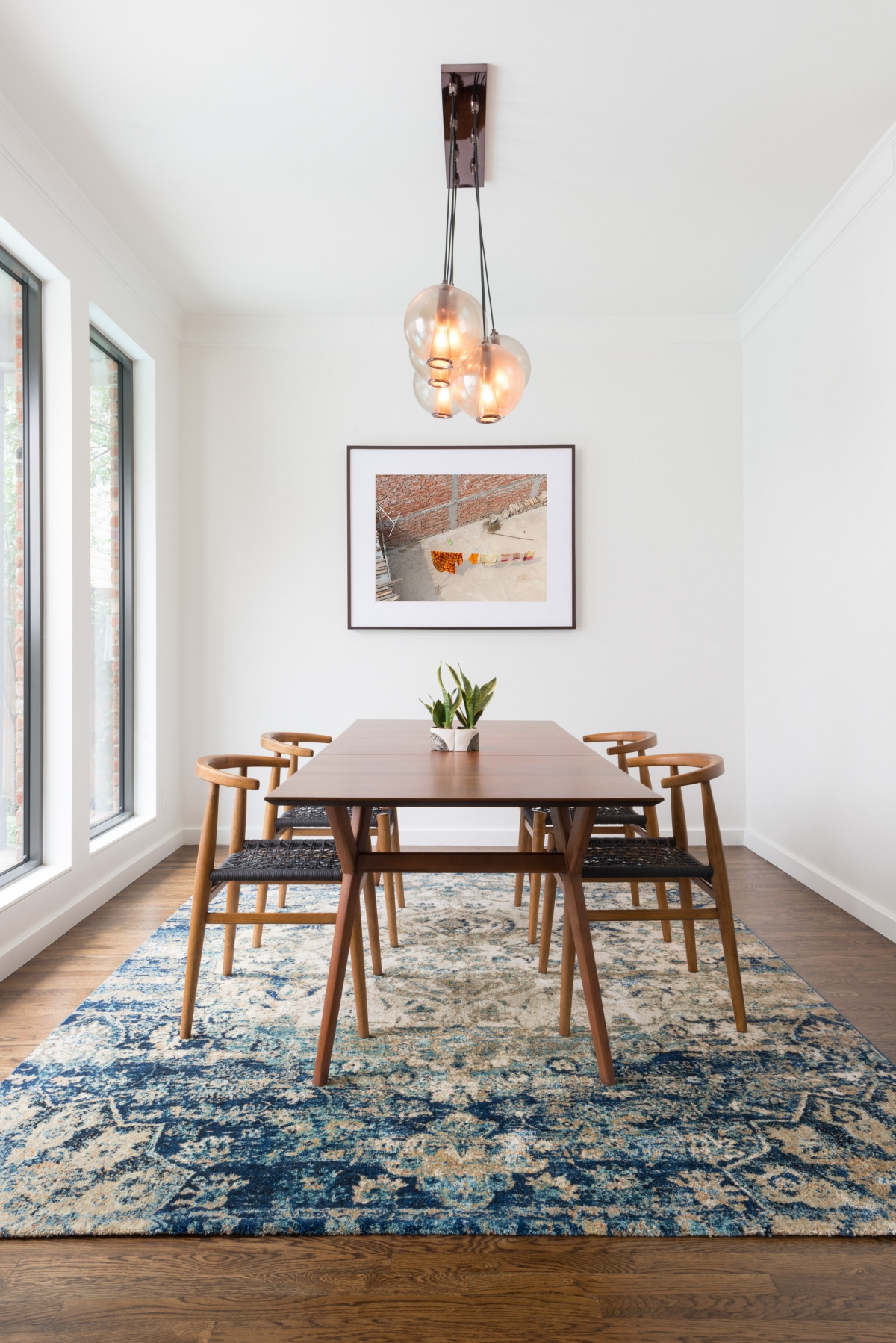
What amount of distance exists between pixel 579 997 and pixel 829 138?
3193 millimetres

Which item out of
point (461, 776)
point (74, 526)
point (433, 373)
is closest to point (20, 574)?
point (74, 526)

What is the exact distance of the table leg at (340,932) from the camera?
6.72 ft

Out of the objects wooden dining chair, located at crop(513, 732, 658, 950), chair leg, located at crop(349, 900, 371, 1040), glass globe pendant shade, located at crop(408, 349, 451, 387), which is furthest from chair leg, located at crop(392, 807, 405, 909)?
glass globe pendant shade, located at crop(408, 349, 451, 387)

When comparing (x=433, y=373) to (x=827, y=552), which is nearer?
(x=433, y=373)

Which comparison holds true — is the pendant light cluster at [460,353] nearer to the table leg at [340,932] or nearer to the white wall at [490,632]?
the table leg at [340,932]

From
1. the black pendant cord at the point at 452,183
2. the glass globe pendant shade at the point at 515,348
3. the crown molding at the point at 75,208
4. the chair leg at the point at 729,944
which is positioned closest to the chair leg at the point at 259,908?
the chair leg at the point at 729,944

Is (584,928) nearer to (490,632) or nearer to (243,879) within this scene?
(243,879)

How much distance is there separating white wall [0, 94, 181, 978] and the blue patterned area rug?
2.30 feet

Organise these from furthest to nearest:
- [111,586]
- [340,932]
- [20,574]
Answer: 1. [111,586]
2. [20,574]
3. [340,932]

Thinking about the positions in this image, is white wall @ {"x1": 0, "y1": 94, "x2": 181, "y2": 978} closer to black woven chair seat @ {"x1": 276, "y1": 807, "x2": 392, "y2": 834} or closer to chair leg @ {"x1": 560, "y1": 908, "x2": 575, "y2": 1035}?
black woven chair seat @ {"x1": 276, "y1": 807, "x2": 392, "y2": 834}

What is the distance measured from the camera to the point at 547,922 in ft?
8.92

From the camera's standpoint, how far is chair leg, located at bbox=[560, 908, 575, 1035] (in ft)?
7.41

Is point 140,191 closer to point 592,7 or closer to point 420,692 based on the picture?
point 592,7

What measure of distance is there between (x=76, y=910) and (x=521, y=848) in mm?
1844
